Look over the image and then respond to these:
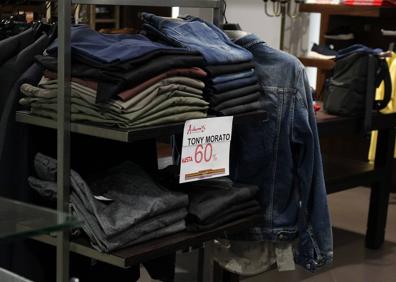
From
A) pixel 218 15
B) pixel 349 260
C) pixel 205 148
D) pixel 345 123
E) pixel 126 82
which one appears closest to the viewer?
pixel 126 82

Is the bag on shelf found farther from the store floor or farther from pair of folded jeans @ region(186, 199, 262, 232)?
pair of folded jeans @ region(186, 199, 262, 232)

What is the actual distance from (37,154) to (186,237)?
0.50 meters

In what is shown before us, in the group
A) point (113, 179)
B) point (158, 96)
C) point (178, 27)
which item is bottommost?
point (113, 179)

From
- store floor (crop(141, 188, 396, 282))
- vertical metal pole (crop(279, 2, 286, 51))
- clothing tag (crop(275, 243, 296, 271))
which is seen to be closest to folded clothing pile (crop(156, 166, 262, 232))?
clothing tag (crop(275, 243, 296, 271))

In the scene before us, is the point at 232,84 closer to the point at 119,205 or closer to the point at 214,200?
the point at 214,200

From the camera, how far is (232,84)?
6.82 ft

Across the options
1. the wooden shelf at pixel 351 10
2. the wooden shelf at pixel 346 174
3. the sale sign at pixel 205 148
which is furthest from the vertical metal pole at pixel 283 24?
the sale sign at pixel 205 148

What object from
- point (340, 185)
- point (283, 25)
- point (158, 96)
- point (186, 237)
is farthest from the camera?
point (283, 25)

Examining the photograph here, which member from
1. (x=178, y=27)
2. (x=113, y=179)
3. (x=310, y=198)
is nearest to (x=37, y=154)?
(x=113, y=179)

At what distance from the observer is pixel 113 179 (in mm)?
1995

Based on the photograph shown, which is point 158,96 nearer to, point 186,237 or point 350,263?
point 186,237

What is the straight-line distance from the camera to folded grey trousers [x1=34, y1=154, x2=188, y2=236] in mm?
1827

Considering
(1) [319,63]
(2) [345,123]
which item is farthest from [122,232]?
(1) [319,63]

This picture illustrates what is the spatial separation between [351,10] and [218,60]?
417cm
